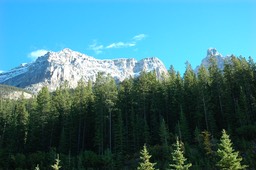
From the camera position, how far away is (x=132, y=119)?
57000mm

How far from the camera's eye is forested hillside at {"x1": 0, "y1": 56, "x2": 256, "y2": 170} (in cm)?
4859

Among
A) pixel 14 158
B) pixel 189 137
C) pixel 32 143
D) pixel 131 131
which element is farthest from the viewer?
pixel 32 143

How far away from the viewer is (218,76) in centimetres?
5791

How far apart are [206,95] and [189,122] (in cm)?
701

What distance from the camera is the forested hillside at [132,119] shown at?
48594mm

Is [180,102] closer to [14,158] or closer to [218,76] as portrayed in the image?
[218,76]

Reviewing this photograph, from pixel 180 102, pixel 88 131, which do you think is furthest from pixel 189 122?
pixel 88 131

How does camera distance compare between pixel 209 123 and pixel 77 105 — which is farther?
pixel 77 105

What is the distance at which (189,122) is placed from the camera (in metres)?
56.4

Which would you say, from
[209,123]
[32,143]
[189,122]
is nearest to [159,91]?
[189,122]

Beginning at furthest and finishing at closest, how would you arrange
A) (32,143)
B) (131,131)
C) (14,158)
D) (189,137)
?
(32,143)
(131,131)
(14,158)
(189,137)

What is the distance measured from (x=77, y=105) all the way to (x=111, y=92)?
1151 centimetres

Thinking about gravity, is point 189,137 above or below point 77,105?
below

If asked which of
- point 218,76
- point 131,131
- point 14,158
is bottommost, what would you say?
point 14,158
